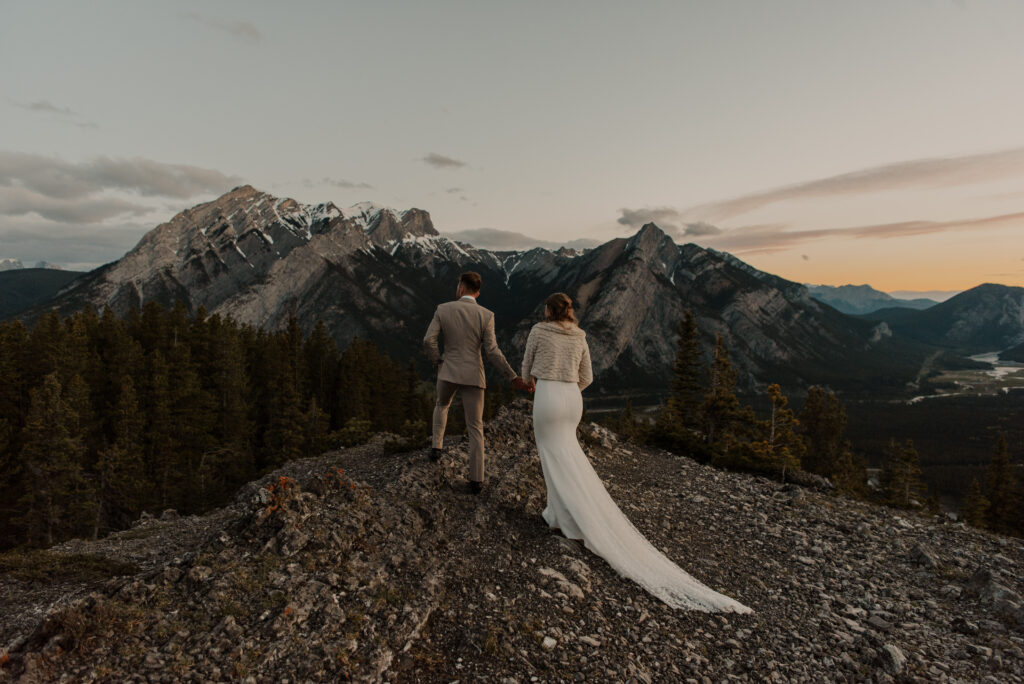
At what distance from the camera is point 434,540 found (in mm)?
7852

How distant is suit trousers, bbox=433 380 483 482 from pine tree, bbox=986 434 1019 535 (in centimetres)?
6267

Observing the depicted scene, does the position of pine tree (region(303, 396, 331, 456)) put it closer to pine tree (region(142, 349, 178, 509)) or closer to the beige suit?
pine tree (region(142, 349, 178, 509))

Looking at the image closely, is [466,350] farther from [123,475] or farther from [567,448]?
[123,475]

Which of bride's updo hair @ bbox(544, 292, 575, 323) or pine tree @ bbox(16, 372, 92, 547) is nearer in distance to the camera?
bride's updo hair @ bbox(544, 292, 575, 323)

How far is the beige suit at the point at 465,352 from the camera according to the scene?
29.9ft

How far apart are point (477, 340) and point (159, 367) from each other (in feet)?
145

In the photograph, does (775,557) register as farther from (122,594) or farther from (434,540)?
(122,594)

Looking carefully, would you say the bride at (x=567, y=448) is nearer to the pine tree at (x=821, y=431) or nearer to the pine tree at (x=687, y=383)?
the pine tree at (x=687, y=383)

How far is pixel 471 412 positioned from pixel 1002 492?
66.2 meters

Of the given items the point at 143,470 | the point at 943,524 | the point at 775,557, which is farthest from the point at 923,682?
the point at 143,470

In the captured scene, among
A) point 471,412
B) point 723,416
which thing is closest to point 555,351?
point 471,412

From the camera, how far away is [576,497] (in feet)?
27.6

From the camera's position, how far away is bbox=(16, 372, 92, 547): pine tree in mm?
28391

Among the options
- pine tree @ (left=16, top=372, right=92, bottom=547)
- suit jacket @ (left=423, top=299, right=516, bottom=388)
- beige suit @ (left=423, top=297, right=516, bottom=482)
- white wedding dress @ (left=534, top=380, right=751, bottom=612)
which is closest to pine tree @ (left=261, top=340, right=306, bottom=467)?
pine tree @ (left=16, top=372, right=92, bottom=547)
